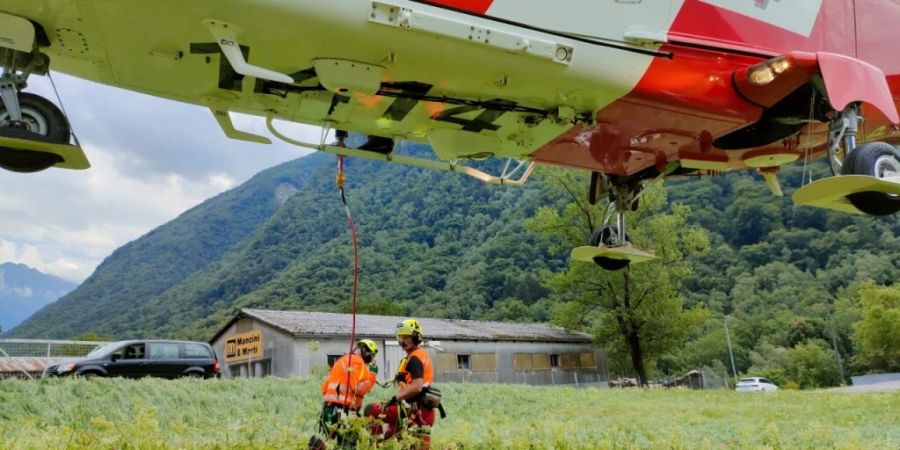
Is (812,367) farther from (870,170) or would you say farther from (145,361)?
(870,170)

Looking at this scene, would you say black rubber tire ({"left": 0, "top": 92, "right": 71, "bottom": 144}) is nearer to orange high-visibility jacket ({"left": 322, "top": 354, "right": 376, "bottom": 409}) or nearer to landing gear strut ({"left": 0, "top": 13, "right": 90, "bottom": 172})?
landing gear strut ({"left": 0, "top": 13, "right": 90, "bottom": 172})

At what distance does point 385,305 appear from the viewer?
60156 mm

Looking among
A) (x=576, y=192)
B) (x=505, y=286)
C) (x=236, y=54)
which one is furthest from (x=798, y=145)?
(x=505, y=286)

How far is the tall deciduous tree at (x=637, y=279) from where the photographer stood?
112ft

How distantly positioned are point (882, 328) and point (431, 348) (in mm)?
41234

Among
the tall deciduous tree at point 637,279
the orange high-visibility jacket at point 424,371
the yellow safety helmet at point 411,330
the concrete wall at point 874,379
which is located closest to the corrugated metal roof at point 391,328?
the tall deciduous tree at point 637,279

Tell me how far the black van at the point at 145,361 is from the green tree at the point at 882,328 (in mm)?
49326

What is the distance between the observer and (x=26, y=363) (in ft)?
58.6

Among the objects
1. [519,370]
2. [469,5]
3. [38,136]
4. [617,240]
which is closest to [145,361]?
[617,240]

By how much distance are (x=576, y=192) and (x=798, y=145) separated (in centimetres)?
2785

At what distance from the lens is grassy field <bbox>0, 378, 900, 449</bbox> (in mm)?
6961

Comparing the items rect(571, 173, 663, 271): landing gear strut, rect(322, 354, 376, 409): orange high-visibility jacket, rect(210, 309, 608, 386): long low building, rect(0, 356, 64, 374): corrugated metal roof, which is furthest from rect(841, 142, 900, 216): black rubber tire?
rect(0, 356, 64, 374): corrugated metal roof

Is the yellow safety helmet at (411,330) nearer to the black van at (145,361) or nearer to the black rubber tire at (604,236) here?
the black rubber tire at (604,236)

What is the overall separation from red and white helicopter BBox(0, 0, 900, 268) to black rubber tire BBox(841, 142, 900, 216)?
16mm
